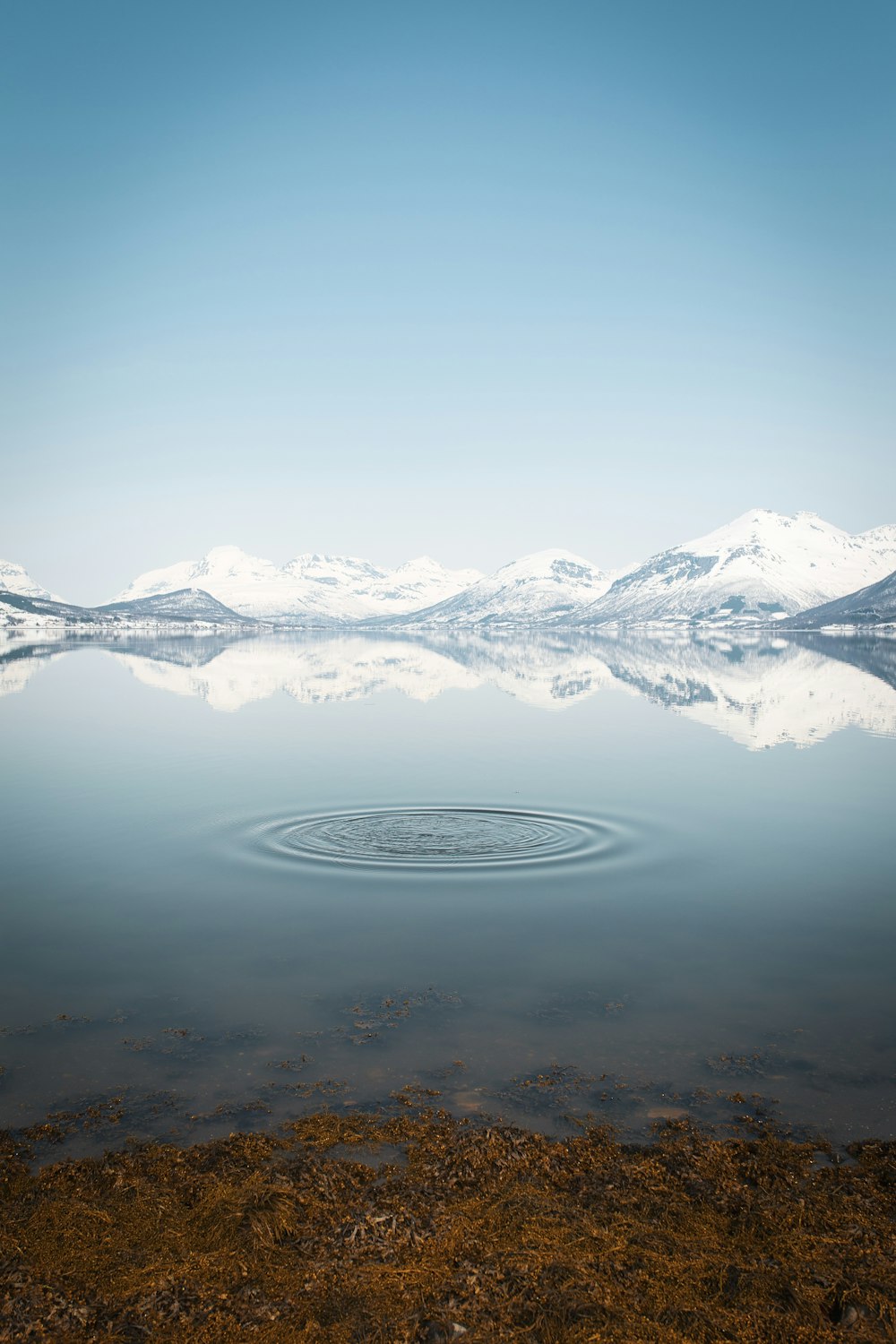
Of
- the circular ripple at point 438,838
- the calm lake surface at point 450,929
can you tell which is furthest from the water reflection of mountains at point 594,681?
the circular ripple at point 438,838

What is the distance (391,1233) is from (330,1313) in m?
1.26

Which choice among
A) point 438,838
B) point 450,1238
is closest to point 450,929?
point 438,838

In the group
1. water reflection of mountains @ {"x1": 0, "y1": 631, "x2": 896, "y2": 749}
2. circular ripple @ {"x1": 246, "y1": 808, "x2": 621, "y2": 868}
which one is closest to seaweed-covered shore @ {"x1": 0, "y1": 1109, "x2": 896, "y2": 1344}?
circular ripple @ {"x1": 246, "y1": 808, "x2": 621, "y2": 868}

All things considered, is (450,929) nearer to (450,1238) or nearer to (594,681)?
(450,1238)

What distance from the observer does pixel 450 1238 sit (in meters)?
11.0

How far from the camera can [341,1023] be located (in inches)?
702

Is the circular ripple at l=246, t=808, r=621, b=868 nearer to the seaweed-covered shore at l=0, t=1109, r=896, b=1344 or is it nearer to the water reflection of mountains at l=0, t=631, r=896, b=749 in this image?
the seaweed-covered shore at l=0, t=1109, r=896, b=1344

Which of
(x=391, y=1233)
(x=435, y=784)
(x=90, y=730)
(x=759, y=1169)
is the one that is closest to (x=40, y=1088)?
(x=391, y=1233)

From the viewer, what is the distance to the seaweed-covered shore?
9.80 metres

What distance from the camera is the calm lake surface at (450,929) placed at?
15375 mm

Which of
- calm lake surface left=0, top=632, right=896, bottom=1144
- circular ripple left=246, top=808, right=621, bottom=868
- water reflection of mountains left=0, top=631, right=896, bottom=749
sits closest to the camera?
calm lake surface left=0, top=632, right=896, bottom=1144

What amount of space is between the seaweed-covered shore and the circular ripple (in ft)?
56.5

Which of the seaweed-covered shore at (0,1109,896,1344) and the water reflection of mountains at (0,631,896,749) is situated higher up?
the water reflection of mountains at (0,631,896,749)

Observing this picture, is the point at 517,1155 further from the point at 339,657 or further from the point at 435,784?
the point at 339,657
